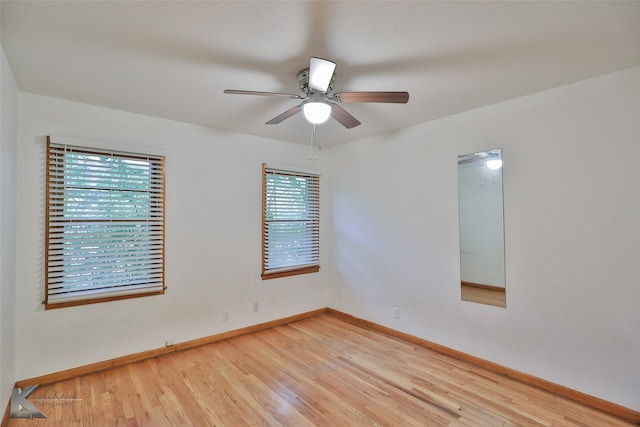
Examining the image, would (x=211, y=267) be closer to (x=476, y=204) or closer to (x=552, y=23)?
(x=476, y=204)

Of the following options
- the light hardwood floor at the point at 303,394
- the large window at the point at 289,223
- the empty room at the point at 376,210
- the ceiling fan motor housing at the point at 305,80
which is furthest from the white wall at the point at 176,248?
→ the ceiling fan motor housing at the point at 305,80

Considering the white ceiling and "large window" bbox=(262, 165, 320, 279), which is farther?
"large window" bbox=(262, 165, 320, 279)

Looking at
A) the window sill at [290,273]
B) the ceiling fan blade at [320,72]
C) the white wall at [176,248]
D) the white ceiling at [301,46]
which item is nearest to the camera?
the white ceiling at [301,46]

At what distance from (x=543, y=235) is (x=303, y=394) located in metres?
2.46

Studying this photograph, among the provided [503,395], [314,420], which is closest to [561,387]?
[503,395]

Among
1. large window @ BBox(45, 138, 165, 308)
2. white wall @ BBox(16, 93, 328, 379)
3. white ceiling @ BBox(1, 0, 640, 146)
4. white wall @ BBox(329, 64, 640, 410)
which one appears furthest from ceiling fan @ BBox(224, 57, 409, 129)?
large window @ BBox(45, 138, 165, 308)

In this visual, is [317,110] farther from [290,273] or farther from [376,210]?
[290,273]

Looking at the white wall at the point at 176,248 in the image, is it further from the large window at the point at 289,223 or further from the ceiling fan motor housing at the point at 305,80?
the ceiling fan motor housing at the point at 305,80

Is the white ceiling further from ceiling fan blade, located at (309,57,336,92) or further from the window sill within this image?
the window sill

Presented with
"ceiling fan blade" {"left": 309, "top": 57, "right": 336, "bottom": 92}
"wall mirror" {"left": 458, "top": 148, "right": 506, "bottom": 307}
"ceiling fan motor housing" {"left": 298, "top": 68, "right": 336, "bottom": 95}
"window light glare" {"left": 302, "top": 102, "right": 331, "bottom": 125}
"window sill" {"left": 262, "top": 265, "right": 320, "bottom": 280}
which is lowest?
"window sill" {"left": 262, "top": 265, "right": 320, "bottom": 280}

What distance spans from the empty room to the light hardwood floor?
0.02 meters

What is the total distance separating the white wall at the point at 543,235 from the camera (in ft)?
7.32

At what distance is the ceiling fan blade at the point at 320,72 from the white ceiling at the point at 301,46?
0.62 ft

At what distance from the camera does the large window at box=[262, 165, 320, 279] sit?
159 inches
